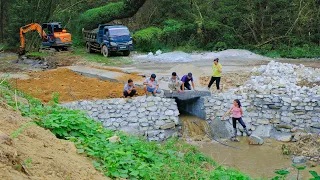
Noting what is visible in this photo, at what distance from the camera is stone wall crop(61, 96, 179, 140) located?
12883 mm

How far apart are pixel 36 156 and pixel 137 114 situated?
8.51 metres

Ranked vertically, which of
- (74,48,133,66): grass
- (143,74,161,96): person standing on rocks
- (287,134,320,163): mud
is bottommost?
(287,134,320,163): mud

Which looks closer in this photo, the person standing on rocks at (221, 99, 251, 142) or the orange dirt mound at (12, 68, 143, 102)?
the person standing on rocks at (221, 99, 251, 142)

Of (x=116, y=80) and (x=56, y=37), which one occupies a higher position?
(x=56, y=37)

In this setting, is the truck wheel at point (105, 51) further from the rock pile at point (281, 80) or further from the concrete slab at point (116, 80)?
the rock pile at point (281, 80)

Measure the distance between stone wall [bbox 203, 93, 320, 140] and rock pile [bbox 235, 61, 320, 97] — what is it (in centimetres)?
41

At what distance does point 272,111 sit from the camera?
13875 mm

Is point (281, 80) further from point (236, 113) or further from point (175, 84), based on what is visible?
point (175, 84)

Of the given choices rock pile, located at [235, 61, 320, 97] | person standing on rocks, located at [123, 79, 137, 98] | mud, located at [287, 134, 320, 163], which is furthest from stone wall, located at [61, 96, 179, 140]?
mud, located at [287, 134, 320, 163]

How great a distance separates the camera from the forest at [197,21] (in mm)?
24547

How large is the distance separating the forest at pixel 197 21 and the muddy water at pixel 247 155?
41.6ft

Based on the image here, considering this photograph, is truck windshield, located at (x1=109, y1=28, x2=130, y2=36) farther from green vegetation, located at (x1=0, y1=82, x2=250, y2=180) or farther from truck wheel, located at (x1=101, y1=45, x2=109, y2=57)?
green vegetation, located at (x1=0, y1=82, x2=250, y2=180)

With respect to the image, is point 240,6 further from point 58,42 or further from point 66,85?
point 66,85

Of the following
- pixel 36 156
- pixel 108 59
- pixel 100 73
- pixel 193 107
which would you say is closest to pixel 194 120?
pixel 193 107
